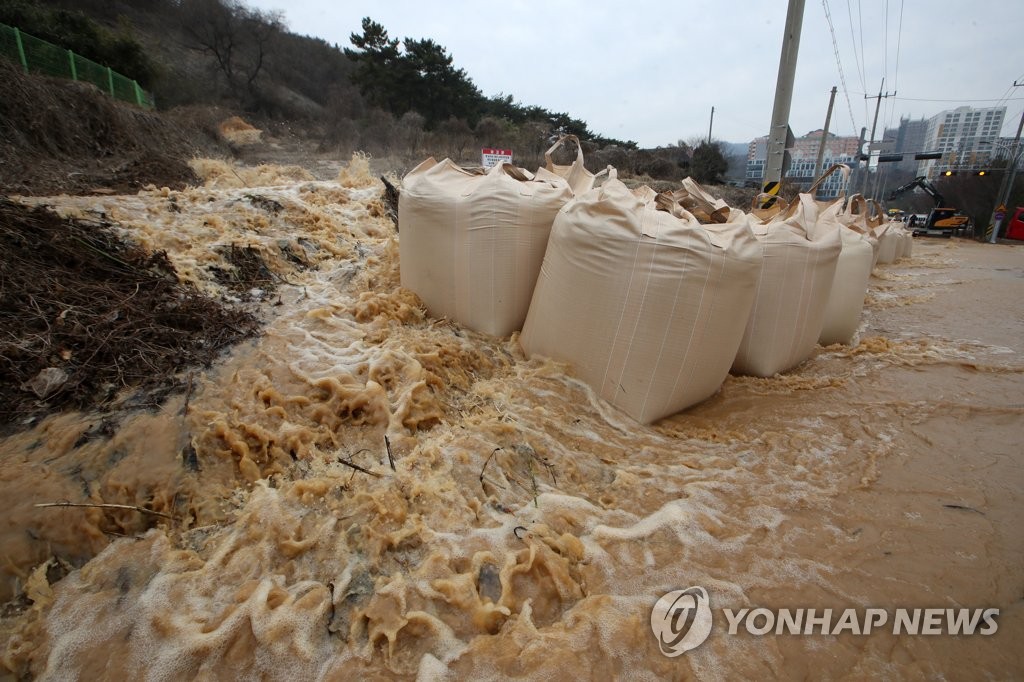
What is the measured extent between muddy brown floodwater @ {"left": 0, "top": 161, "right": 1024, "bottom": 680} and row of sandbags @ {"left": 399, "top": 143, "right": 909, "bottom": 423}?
20 cm

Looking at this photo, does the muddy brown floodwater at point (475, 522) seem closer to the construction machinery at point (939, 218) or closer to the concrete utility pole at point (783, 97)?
A: the concrete utility pole at point (783, 97)

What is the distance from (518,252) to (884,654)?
2.18m

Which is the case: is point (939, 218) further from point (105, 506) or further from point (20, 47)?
point (20, 47)

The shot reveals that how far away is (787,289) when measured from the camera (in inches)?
109

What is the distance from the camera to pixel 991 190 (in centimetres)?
2395

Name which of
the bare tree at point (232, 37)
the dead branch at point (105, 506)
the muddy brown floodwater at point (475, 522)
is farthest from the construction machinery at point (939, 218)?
the bare tree at point (232, 37)

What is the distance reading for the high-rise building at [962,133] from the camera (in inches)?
1073

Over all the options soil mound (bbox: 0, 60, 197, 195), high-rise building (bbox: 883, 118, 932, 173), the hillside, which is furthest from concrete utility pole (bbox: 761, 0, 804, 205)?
high-rise building (bbox: 883, 118, 932, 173)

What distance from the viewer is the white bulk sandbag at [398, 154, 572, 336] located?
2.67 m

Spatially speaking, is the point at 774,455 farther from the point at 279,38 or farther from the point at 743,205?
the point at 279,38

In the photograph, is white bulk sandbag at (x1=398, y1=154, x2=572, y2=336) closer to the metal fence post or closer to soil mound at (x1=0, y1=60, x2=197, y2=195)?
soil mound at (x1=0, y1=60, x2=197, y2=195)

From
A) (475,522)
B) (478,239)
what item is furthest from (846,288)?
(475,522)

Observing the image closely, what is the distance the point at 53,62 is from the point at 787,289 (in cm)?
1333

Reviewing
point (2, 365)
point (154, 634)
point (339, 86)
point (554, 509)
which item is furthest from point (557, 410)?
point (339, 86)
